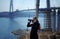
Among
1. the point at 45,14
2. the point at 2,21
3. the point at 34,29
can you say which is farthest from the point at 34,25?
the point at 45,14

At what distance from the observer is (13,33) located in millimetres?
7184

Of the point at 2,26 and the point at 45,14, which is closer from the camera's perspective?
the point at 2,26

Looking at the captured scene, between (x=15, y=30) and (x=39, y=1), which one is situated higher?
(x=39, y=1)

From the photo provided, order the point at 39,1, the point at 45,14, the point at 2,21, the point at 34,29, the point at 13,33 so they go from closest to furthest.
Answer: the point at 34,29, the point at 2,21, the point at 13,33, the point at 39,1, the point at 45,14

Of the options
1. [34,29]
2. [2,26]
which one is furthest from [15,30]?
[34,29]

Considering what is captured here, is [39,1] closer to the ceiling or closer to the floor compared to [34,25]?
closer to the ceiling

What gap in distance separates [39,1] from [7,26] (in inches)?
103

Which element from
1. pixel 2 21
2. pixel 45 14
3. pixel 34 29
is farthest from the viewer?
pixel 45 14

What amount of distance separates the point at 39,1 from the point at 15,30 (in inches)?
92.3

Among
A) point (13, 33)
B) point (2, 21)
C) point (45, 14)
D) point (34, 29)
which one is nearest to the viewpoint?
point (34, 29)

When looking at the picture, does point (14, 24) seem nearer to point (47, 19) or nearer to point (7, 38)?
point (7, 38)

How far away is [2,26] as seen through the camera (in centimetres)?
676

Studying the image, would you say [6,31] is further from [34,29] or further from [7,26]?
[34,29]

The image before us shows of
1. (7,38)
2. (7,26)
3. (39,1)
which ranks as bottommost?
(7,38)
